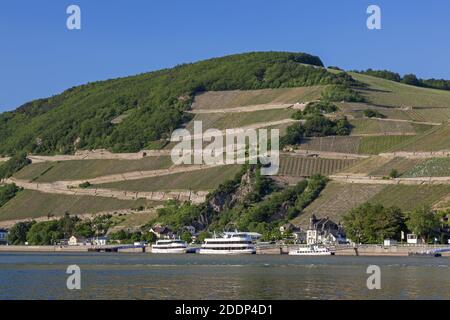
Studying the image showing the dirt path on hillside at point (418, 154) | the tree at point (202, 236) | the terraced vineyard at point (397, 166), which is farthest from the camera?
the dirt path on hillside at point (418, 154)

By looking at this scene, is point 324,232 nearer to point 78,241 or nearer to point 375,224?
point 375,224

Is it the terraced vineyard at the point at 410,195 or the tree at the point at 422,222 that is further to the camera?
the terraced vineyard at the point at 410,195

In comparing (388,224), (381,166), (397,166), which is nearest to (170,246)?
(388,224)

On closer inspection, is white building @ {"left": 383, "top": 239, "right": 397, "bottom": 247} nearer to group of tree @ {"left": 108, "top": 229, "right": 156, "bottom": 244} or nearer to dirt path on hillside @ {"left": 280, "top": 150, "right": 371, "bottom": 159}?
group of tree @ {"left": 108, "top": 229, "right": 156, "bottom": 244}

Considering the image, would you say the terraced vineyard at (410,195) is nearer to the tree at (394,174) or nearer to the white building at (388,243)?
the tree at (394,174)

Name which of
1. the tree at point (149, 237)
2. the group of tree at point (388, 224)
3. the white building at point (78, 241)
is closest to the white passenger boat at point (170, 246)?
the tree at point (149, 237)
